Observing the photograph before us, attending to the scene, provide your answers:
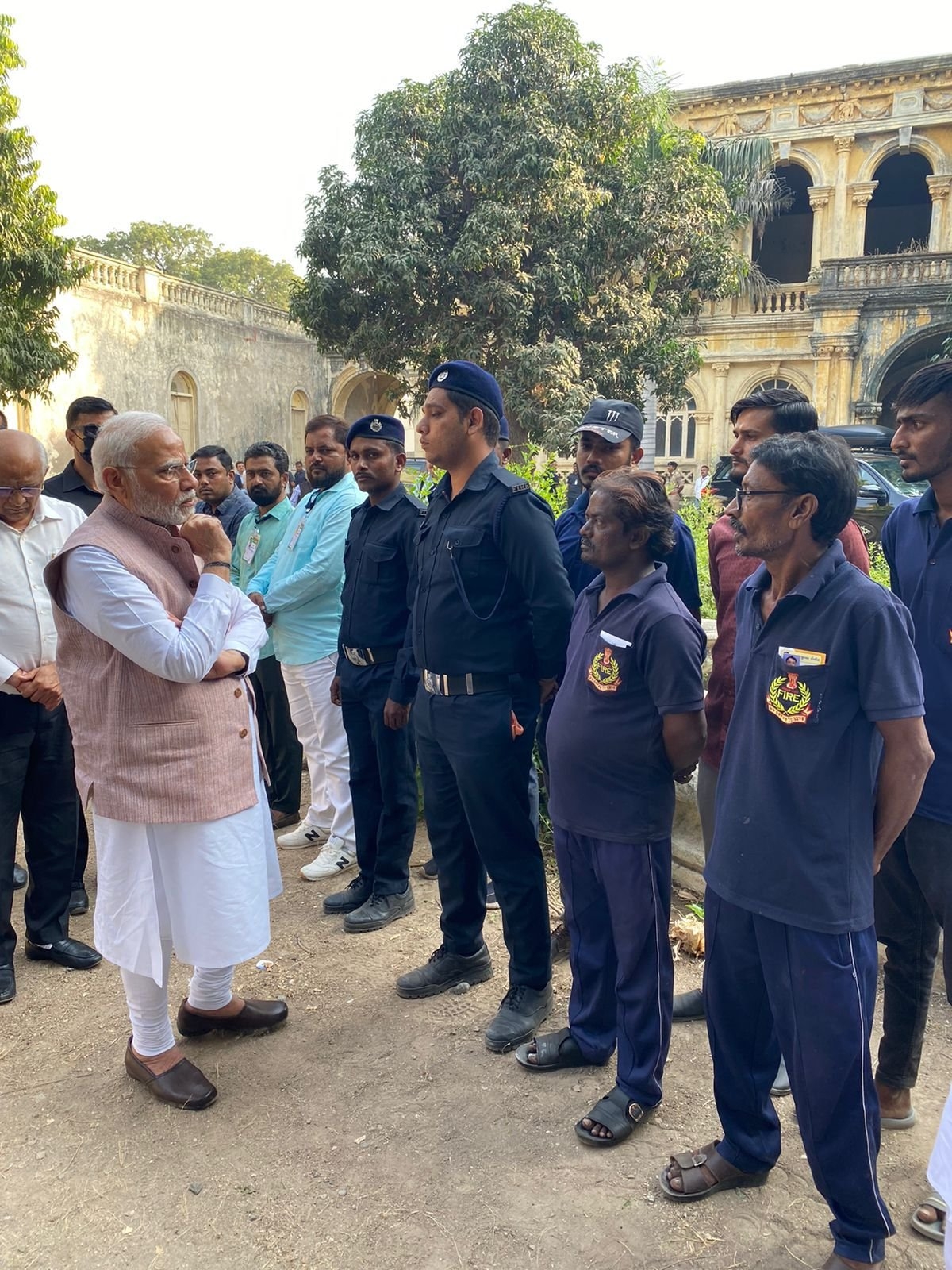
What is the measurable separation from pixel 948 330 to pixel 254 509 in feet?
67.3

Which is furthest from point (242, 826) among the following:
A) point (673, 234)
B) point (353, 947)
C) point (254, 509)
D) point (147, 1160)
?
point (673, 234)

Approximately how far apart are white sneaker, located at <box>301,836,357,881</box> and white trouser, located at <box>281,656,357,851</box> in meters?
0.03

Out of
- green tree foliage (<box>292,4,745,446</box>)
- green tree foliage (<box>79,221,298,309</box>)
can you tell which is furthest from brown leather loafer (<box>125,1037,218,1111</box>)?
green tree foliage (<box>79,221,298,309</box>)

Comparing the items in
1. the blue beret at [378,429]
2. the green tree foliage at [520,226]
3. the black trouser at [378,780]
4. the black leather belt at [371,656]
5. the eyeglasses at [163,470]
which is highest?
the green tree foliage at [520,226]

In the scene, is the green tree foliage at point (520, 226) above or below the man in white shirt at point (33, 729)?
above

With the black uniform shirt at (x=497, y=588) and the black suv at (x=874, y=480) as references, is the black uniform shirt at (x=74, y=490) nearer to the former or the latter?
the black uniform shirt at (x=497, y=588)

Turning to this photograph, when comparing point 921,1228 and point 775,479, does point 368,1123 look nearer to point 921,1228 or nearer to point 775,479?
point 921,1228

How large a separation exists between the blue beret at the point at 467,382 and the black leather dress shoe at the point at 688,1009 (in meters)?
2.18

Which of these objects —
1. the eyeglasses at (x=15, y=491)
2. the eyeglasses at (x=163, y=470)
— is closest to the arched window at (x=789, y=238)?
the eyeglasses at (x=15, y=491)

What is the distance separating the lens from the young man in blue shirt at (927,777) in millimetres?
2355

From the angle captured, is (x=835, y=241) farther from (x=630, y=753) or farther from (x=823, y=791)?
(x=823, y=791)

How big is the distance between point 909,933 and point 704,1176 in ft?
2.78

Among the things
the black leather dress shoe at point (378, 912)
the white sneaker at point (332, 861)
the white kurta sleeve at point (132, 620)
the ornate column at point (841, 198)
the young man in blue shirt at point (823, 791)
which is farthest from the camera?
the ornate column at point (841, 198)

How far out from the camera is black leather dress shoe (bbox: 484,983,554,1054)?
3146 millimetres
